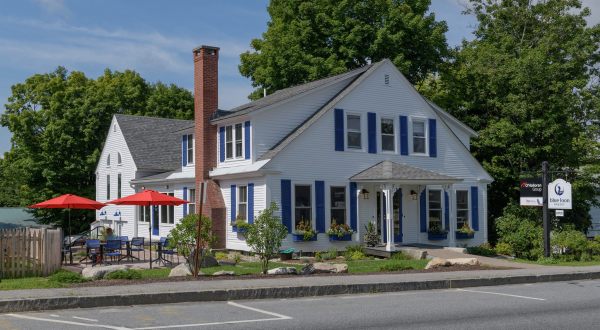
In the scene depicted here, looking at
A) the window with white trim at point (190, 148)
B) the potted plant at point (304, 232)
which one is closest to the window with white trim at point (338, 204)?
the potted plant at point (304, 232)

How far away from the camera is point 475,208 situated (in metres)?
30.0

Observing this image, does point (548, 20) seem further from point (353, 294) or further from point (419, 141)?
point (353, 294)

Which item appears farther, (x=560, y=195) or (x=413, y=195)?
(x=413, y=195)

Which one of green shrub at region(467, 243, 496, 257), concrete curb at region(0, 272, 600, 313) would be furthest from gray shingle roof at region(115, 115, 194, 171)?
concrete curb at region(0, 272, 600, 313)

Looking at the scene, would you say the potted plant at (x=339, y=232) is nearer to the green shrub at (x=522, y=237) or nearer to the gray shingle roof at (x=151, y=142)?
the green shrub at (x=522, y=237)

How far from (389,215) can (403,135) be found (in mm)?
4579

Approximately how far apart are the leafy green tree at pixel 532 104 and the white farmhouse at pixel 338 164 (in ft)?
15.8

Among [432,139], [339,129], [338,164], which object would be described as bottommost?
[338,164]

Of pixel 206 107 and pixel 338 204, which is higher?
pixel 206 107

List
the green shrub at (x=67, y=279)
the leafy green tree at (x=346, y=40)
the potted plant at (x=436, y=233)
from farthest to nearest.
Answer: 1. the leafy green tree at (x=346, y=40)
2. the potted plant at (x=436, y=233)
3. the green shrub at (x=67, y=279)

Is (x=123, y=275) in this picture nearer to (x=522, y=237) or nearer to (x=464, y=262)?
(x=464, y=262)

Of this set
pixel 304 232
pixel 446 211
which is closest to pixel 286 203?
pixel 304 232

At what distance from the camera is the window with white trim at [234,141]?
27.0 m

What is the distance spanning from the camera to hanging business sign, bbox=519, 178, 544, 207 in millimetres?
24141
